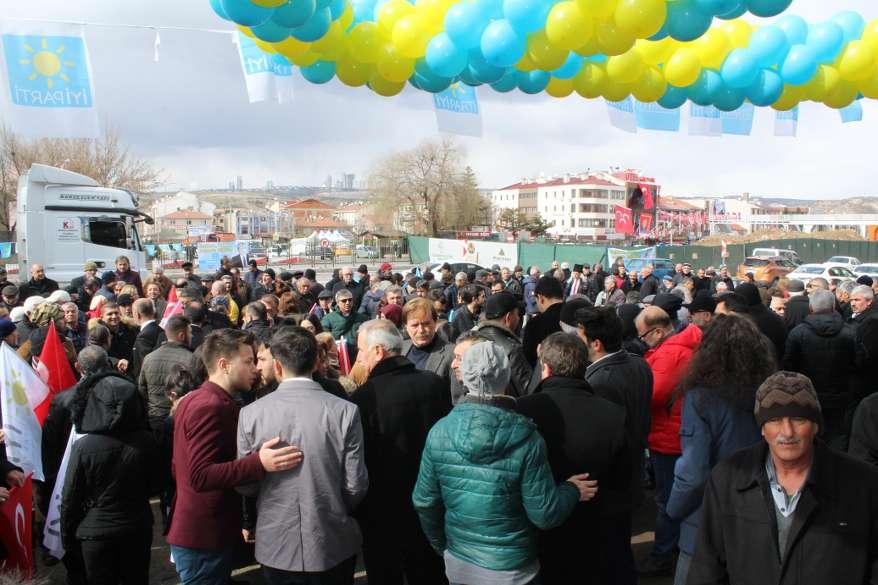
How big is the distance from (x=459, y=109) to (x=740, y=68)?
10.1ft

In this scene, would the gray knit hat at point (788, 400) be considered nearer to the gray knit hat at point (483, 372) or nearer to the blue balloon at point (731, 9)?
the gray knit hat at point (483, 372)

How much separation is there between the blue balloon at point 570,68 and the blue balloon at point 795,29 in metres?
2.06

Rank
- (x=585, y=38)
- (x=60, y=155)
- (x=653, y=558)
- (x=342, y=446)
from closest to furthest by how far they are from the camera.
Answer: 1. (x=342, y=446)
2. (x=653, y=558)
3. (x=585, y=38)
4. (x=60, y=155)

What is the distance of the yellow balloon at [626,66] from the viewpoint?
23.2 ft

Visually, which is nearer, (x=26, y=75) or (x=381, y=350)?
(x=381, y=350)

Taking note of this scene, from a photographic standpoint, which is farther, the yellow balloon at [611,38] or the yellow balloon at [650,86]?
the yellow balloon at [650,86]

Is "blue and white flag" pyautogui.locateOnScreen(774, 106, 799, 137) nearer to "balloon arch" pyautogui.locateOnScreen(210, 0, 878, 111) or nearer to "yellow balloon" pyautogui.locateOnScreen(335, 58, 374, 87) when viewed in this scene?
"balloon arch" pyautogui.locateOnScreen(210, 0, 878, 111)

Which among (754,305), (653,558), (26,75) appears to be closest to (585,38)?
(754,305)

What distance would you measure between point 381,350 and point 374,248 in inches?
1540

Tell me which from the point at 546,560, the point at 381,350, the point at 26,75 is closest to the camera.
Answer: the point at 546,560

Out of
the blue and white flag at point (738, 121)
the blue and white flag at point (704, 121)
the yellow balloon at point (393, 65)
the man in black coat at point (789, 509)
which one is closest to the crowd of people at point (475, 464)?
the man in black coat at point (789, 509)

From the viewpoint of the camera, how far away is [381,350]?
333cm

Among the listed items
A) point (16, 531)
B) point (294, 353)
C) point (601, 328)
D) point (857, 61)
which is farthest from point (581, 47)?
point (16, 531)

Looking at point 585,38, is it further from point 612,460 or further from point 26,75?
point 26,75
